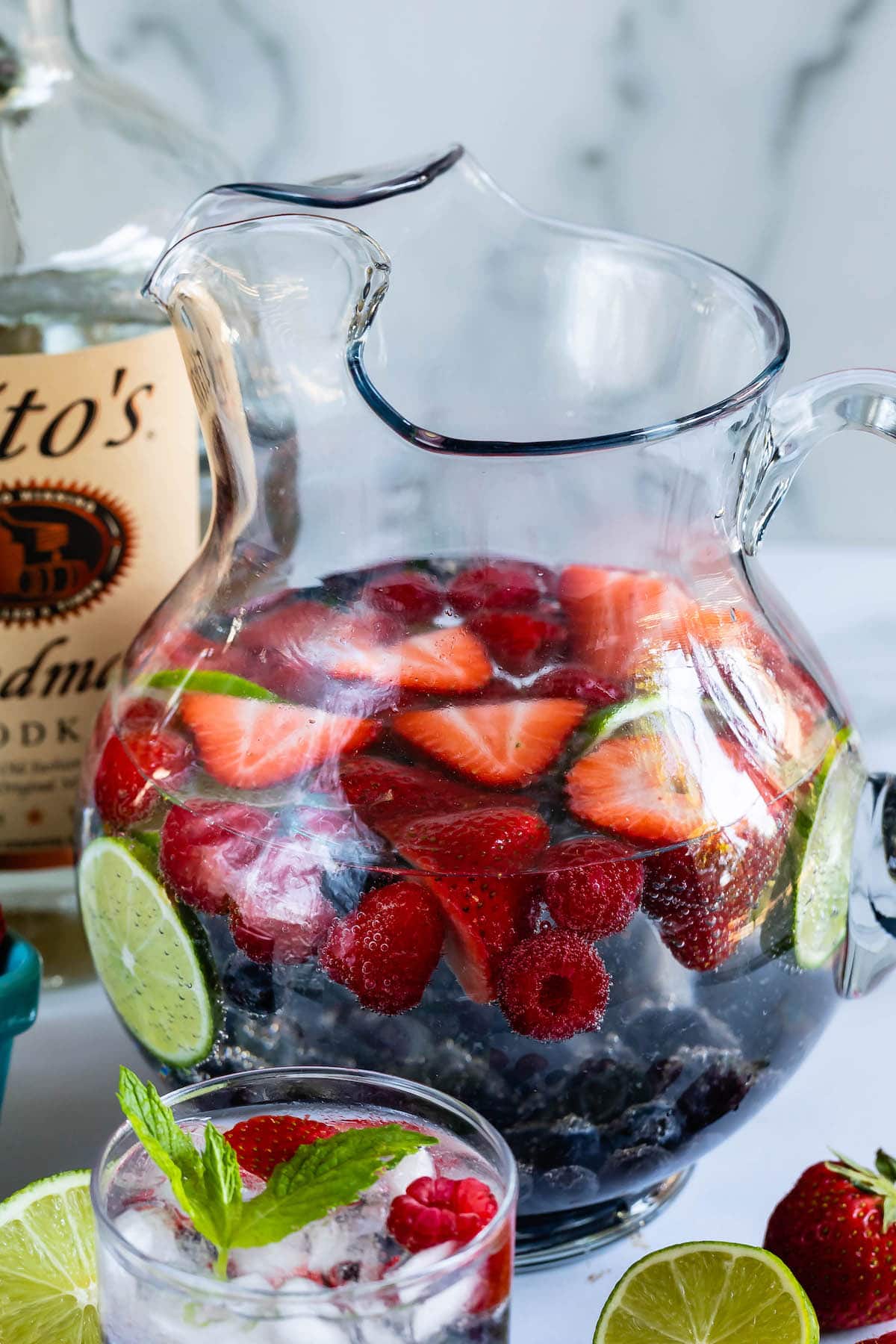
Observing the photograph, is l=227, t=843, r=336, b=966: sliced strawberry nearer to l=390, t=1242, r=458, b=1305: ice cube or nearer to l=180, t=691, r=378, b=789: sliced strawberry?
l=180, t=691, r=378, b=789: sliced strawberry

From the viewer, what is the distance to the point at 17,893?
1.06 metres

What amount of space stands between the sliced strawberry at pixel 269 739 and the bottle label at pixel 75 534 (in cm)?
22

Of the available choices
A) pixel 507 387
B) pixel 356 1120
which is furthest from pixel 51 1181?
pixel 507 387

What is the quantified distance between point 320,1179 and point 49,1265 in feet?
0.60

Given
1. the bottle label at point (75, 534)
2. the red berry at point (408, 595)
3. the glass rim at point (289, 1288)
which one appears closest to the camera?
the glass rim at point (289, 1288)

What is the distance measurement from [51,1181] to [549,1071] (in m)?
0.22

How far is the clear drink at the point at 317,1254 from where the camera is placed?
524mm

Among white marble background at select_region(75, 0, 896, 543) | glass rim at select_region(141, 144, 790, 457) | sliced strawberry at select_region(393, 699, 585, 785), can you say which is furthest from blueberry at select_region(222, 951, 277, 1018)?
white marble background at select_region(75, 0, 896, 543)

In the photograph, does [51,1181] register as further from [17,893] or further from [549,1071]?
[17,893]

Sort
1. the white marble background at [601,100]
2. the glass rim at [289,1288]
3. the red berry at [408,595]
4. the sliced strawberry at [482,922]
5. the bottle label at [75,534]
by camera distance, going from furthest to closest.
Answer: the white marble background at [601,100] < the bottle label at [75,534] < the red berry at [408,595] < the sliced strawberry at [482,922] < the glass rim at [289,1288]

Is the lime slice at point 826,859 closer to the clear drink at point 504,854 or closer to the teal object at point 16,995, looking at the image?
the clear drink at point 504,854

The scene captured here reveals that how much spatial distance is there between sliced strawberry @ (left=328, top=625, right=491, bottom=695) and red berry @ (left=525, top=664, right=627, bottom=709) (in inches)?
1.0

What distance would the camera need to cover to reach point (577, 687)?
724mm

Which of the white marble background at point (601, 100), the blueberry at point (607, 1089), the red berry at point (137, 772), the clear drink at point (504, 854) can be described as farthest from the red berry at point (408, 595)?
the white marble background at point (601, 100)
